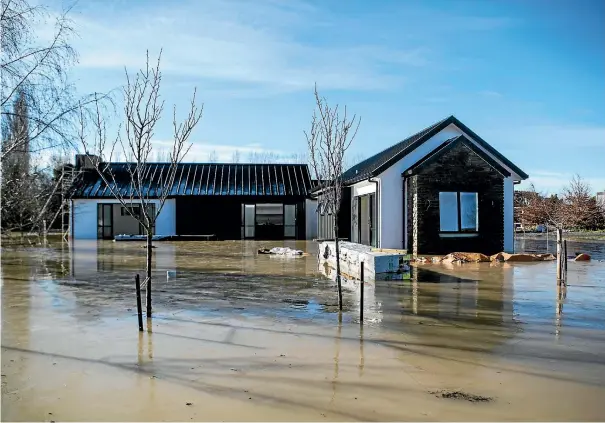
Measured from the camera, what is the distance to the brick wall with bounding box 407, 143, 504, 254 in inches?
716

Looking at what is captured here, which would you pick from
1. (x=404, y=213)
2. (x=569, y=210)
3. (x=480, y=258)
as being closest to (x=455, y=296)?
(x=480, y=258)

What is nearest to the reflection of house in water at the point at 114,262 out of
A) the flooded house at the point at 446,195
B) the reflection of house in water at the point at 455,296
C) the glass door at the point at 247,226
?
the flooded house at the point at 446,195

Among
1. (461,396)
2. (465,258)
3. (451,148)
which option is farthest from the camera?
(451,148)

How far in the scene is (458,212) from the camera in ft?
60.8

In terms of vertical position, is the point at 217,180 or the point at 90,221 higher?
the point at 217,180

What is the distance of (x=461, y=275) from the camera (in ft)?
43.4

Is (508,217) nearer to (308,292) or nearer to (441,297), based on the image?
(441,297)

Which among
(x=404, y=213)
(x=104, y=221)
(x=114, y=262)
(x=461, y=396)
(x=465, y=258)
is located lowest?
(x=461, y=396)

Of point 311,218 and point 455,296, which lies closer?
point 455,296

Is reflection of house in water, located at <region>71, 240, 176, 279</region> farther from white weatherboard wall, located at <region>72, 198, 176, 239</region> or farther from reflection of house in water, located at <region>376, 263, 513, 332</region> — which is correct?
white weatherboard wall, located at <region>72, 198, 176, 239</region>

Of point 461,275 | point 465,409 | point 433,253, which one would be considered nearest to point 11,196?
point 465,409

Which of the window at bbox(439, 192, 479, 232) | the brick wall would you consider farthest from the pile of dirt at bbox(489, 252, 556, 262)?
the window at bbox(439, 192, 479, 232)

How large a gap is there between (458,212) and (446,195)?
2.38ft

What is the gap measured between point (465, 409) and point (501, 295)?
20.4 feet
